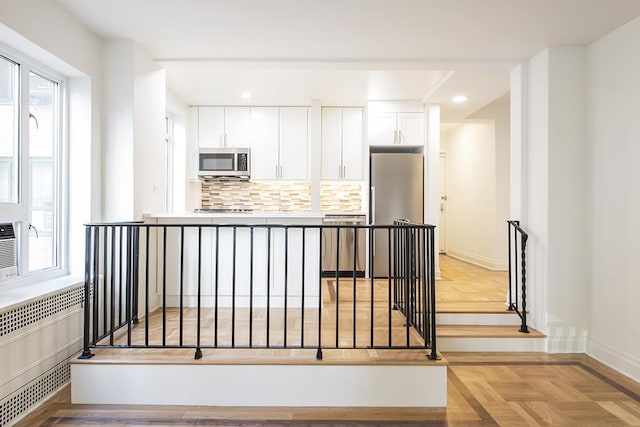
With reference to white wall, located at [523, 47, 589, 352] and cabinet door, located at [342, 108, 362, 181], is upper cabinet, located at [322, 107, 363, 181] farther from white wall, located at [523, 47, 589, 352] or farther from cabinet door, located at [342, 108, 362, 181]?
white wall, located at [523, 47, 589, 352]

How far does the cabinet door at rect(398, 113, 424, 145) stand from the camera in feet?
17.6

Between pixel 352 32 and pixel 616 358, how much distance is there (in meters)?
3.11

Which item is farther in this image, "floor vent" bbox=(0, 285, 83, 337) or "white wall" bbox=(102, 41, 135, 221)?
"white wall" bbox=(102, 41, 135, 221)

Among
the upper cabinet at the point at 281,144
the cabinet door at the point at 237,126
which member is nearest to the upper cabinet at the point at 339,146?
the upper cabinet at the point at 281,144

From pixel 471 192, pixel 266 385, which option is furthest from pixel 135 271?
pixel 471 192

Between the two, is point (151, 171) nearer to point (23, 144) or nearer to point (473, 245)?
point (23, 144)

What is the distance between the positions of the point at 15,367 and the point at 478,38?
3757 millimetres

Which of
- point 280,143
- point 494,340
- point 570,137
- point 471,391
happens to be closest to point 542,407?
point 471,391

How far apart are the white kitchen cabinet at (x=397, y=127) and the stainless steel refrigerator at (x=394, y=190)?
0.25m

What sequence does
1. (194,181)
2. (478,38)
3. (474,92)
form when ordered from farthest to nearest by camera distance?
(194,181) < (474,92) < (478,38)

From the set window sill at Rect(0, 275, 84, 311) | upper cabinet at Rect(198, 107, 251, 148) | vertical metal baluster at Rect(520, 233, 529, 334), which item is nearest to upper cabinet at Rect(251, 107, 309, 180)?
upper cabinet at Rect(198, 107, 251, 148)

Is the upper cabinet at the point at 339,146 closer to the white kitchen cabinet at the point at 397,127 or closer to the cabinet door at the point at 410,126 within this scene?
the white kitchen cabinet at the point at 397,127

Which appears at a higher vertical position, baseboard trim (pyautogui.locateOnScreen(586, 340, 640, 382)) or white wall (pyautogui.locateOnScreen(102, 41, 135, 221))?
white wall (pyautogui.locateOnScreen(102, 41, 135, 221))

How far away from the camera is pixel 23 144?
253 cm
